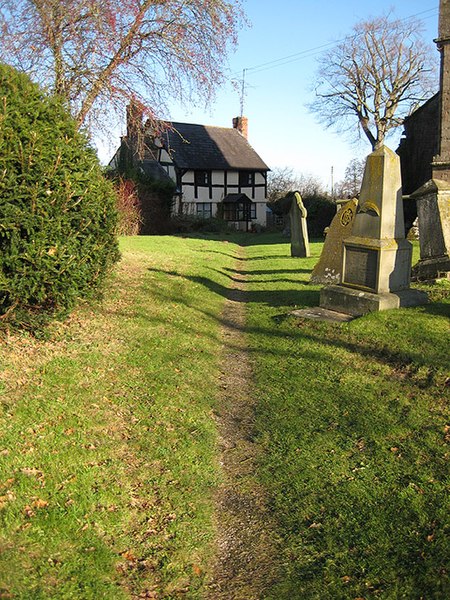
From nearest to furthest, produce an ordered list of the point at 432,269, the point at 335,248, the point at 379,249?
the point at 379,249 → the point at 432,269 → the point at 335,248

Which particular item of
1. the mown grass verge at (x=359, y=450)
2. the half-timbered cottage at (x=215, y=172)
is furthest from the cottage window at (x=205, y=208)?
the mown grass verge at (x=359, y=450)

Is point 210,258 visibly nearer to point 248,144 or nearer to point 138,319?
point 138,319

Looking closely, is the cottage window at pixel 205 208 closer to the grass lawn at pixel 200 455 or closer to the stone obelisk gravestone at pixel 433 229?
the stone obelisk gravestone at pixel 433 229

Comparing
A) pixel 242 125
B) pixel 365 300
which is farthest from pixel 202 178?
pixel 365 300

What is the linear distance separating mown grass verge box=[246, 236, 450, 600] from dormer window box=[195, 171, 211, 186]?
126 ft

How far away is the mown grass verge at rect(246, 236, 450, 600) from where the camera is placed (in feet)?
10.7

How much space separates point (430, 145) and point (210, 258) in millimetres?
18604

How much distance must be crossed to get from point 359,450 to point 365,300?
14.7 ft

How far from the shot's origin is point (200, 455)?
4762mm

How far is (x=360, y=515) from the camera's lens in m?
3.79

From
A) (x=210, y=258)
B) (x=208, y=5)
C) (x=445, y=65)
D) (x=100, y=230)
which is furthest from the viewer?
(x=445, y=65)

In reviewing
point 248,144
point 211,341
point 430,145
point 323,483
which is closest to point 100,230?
point 211,341

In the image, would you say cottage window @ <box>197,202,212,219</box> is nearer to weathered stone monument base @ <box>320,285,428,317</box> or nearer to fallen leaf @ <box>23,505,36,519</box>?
weathered stone monument base @ <box>320,285,428,317</box>

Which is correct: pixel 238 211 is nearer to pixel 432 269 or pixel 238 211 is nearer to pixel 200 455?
pixel 432 269
